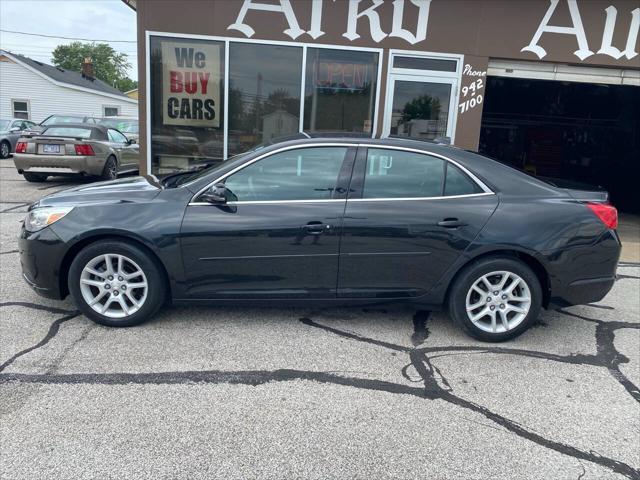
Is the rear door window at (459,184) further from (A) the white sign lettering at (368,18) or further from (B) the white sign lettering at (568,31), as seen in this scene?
(B) the white sign lettering at (568,31)

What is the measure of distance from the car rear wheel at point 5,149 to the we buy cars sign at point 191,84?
48.7ft

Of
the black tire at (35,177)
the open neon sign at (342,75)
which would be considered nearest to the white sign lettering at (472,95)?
the open neon sign at (342,75)

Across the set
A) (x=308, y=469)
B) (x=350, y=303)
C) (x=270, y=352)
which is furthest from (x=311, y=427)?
(x=350, y=303)

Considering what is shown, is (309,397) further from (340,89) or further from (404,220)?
(340,89)

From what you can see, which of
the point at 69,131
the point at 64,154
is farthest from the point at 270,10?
the point at 69,131

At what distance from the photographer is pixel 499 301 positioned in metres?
4.13

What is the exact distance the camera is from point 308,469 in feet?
8.51

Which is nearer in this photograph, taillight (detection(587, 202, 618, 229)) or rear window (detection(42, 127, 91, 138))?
taillight (detection(587, 202, 618, 229))

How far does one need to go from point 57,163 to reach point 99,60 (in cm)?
7587

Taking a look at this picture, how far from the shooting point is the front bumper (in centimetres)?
398

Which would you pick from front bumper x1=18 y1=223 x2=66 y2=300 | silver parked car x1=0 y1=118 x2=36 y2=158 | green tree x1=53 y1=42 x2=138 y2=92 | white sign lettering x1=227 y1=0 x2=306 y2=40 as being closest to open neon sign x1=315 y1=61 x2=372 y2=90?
white sign lettering x1=227 y1=0 x2=306 y2=40

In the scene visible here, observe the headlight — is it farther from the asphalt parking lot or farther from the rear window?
the rear window

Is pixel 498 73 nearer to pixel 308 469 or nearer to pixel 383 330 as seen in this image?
pixel 383 330

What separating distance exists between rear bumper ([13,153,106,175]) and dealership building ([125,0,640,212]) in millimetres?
3485
